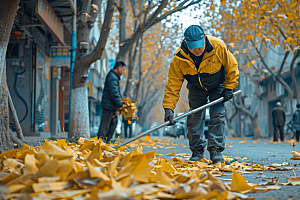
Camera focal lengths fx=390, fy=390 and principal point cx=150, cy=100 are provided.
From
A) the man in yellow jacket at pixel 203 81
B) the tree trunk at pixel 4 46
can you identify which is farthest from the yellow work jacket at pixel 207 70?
the tree trunk at pixel 4 46

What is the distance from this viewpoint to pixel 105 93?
28.6 ft

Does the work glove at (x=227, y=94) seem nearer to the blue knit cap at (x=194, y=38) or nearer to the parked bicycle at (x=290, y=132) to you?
the blue knit cap at (x=194, y=38)

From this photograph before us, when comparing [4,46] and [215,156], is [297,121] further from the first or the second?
[4,46]

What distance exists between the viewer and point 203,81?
5086 mm

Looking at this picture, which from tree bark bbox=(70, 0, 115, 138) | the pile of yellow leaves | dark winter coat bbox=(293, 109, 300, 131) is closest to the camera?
the pile of yellow leaves

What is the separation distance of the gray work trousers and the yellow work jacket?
14 centimetres

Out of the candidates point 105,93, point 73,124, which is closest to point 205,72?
point 105,93

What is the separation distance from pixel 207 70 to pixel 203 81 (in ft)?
0.55

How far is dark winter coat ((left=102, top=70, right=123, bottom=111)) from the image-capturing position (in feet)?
28.2

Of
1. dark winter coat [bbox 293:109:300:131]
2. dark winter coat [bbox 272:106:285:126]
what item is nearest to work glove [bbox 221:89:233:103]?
dark winter coat [bbox 293:109:300:131]

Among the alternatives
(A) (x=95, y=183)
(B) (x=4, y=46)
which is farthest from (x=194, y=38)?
(A) (x=95, y=183)

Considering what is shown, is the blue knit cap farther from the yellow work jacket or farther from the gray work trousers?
the gray work trousers

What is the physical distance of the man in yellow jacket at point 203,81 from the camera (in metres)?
4.92

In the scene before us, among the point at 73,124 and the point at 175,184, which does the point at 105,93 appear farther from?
the point at 175,184
